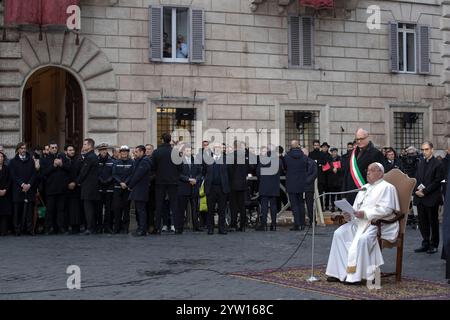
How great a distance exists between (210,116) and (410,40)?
7.89 meters

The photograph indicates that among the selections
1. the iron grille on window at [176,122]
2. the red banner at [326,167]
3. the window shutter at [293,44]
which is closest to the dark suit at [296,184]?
the red banner at [326,167]

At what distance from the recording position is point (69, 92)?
2503 centimetres

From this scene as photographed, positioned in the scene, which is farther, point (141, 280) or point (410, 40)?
point (410, 40)

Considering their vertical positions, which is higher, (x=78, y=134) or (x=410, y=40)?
(x=410, y=40)

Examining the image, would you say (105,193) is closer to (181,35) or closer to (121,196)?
(121,196)

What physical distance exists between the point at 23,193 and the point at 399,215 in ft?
33.2

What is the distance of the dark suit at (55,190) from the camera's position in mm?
18719

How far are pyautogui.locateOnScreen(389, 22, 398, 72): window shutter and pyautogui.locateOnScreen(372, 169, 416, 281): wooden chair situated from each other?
16416 millimetres

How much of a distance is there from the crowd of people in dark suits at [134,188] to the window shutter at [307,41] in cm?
720

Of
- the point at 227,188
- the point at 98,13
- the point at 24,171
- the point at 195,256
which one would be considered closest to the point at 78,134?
the point at 98,13

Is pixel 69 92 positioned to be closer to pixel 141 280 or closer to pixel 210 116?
pixel 210 116

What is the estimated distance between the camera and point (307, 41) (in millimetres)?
26219

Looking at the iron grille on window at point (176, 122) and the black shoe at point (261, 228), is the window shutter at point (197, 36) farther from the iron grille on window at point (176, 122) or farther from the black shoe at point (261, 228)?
the black shoe at point (261, 228)
